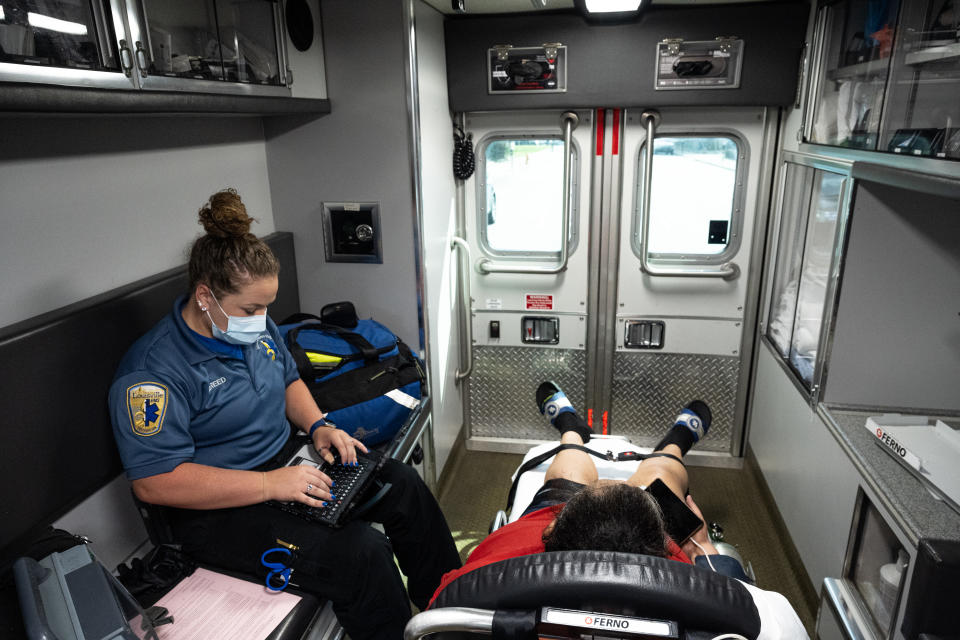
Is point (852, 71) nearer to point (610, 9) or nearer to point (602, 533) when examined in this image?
point (610, 9)

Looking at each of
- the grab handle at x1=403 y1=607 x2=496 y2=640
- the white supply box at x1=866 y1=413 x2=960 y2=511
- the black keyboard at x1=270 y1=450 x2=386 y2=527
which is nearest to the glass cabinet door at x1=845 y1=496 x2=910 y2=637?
the white supply box at x1=866 y1=413 x2=960 y2=511

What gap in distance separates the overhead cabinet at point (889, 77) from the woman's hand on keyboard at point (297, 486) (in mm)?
2328

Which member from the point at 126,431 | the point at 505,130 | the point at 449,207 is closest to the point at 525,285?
the point at 449,207

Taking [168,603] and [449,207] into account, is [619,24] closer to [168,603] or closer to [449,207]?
[449,207]

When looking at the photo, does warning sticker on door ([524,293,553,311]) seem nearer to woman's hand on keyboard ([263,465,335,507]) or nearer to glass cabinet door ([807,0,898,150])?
glass cabinet door ([807,0,898,150])

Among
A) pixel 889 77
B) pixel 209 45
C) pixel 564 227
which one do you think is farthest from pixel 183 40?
pixel 889 77

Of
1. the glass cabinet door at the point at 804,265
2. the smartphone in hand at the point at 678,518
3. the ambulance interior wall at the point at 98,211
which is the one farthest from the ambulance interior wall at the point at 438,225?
the glass cabinet door at the point at 804,265

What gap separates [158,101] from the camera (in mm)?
1855

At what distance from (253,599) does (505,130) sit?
10.0ft

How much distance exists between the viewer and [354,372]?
9.70 ft

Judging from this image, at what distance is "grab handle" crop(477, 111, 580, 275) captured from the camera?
3.76 meters

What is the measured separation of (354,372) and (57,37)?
179 centimetres

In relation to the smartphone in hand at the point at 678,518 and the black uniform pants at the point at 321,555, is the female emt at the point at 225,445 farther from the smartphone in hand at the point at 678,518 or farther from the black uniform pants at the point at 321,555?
the smartphone in hand at the point at 678,518

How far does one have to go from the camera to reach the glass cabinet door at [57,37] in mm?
1414
